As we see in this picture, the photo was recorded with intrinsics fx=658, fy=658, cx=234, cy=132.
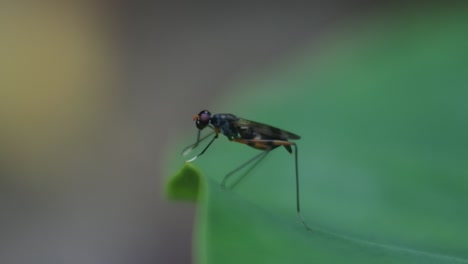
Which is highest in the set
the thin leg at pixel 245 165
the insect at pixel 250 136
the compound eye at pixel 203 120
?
the compound eye at pixel 203 120

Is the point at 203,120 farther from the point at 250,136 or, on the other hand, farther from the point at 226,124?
the point at 250,136

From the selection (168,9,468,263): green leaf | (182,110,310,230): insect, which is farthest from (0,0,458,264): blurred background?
(168,9,468,263): green leaf

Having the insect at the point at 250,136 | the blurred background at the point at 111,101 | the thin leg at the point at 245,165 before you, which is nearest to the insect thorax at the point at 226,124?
the insect at the point at 250,136

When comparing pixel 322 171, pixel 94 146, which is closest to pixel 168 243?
pixel 94 146

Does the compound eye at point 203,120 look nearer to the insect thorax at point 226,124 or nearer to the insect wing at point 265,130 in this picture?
the insect thorax at point 226,124

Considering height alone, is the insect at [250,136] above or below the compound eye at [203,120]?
below

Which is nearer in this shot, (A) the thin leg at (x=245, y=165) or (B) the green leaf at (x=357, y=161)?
(B) the green leaf at (x=357, y=161)

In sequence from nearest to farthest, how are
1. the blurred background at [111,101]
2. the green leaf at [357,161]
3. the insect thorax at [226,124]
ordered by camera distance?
the green leaf at [357,161]
the insect thorax at [226,124]
the blurred background at [111,101]

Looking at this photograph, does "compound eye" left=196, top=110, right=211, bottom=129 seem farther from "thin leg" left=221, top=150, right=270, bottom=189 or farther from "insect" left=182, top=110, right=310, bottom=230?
"thin leg" left=221, top=150, right=270, bottom=189
